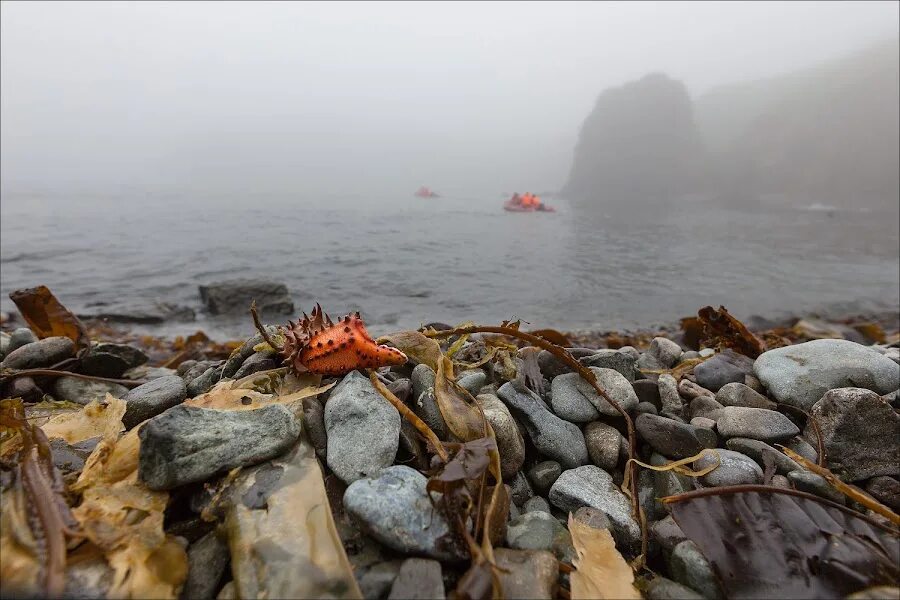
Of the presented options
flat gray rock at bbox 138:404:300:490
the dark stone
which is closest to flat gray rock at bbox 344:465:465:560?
flat gray rock at bbox 138:404:300:490

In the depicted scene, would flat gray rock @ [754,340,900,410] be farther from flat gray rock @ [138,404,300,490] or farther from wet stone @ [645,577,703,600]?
flat gray rock @ [138,404,300,490]

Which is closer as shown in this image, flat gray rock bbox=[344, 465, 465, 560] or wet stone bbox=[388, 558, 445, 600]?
wet stone bbox=[388, 558, 445, 600]

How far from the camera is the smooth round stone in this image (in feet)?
6.44

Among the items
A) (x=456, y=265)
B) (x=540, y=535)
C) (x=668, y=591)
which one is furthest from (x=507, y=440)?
(x=456, y=265)

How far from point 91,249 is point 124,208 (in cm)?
1761

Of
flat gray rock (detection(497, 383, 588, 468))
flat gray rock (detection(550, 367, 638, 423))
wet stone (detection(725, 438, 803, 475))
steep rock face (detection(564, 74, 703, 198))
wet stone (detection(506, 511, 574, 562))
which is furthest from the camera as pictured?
steep rock face (detection(564, 74, 703, 198))

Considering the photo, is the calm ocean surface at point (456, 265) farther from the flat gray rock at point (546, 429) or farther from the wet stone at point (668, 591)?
the wet stone at point (668, 591)

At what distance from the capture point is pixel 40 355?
3.29m

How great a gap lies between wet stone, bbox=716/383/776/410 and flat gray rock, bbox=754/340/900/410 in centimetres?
15

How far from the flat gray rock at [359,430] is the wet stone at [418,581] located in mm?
430

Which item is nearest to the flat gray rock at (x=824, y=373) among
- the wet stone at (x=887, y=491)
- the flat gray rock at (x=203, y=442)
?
the wet stone at (x=887, y=491)

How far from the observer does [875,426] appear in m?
2.11

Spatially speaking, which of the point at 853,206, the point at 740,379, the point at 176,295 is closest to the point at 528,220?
the point at 176,295

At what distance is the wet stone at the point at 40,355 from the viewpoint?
322cm
